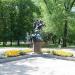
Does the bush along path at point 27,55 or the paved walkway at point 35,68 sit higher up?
the bush along path at point 27,55

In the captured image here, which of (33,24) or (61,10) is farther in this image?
(33,24)

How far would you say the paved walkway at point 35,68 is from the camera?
1220 cm

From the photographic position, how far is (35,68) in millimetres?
13391

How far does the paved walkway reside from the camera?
480 inches

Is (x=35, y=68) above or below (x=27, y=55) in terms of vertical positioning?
below

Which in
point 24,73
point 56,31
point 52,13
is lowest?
point 24,73

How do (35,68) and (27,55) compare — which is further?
(27,55)

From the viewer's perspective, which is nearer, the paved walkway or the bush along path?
the paved walkway

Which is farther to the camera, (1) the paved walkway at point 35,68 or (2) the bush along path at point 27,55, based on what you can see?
(2) the bush along path at point 27,55

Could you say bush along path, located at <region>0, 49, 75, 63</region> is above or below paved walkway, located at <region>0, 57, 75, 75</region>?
above

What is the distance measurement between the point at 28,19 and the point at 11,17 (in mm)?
3105

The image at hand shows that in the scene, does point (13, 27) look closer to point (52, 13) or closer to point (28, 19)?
point (28, 19)

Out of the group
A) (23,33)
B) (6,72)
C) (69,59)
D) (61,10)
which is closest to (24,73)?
(6,72)

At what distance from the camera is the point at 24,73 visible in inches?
471
